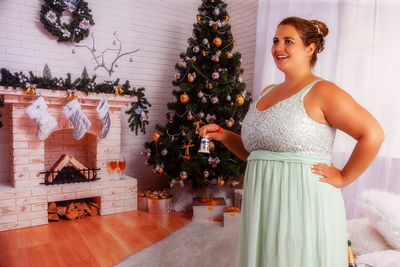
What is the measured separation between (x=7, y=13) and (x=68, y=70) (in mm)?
818

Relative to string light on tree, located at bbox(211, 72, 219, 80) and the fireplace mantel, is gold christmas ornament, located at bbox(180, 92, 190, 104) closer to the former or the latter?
string light on tree, located at bbox(211, 72, 219, 80)

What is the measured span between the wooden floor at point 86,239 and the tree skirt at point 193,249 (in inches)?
5.2

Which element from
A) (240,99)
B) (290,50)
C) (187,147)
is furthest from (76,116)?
(290,50)

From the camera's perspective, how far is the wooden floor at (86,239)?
228 centimetres

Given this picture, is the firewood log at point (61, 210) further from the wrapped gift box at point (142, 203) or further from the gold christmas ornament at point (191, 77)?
the gold christmas ornament at point (191, 77)

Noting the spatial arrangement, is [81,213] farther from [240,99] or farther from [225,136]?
[225,136]

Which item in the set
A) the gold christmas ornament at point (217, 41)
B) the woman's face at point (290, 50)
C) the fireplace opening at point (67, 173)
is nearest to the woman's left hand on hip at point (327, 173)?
the woman's face at point (290, 50)

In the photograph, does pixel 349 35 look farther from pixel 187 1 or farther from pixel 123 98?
pixel 187 1

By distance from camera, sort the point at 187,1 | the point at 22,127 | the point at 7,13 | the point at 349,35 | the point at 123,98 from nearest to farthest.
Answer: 1. the point at 349,35
2. the point at 22,127
3. the point at 7,13
4. the point at 123,98
5. the point at 187,1

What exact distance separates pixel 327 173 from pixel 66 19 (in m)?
3.49

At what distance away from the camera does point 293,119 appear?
1.05 metres

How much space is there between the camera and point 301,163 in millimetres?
1049

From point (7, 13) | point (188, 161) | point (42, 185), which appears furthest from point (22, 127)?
point (188, 161)

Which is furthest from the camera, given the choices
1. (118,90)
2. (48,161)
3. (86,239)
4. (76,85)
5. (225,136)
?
(48,161)
